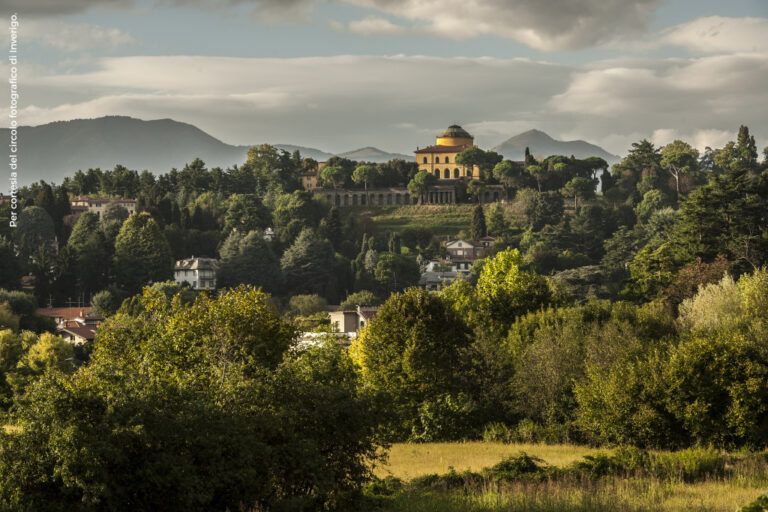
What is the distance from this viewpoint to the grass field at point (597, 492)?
1912 centimetres

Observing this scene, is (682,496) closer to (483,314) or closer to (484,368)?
(484,368)

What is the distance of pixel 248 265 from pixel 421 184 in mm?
38576

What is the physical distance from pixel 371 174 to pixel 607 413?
4672 inches

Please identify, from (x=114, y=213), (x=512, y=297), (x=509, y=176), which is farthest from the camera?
(x=509, y=176)

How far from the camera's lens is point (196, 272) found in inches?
4437

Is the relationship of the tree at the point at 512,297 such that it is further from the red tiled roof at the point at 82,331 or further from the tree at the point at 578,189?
the tree at the point at 578,189

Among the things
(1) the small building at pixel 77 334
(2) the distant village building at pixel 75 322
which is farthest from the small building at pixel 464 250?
(1) the small building at pixel 77 334

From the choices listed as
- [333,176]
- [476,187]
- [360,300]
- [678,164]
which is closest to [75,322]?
[360,300]

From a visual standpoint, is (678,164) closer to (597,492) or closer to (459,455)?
(459,455)

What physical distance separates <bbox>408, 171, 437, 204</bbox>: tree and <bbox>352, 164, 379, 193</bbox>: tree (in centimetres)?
712

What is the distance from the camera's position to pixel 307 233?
11719cm

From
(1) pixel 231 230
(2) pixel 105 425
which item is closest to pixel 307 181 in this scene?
(1) pixel 231 230

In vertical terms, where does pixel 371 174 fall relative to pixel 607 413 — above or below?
above

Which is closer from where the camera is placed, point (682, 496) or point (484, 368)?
point (682, 496)
